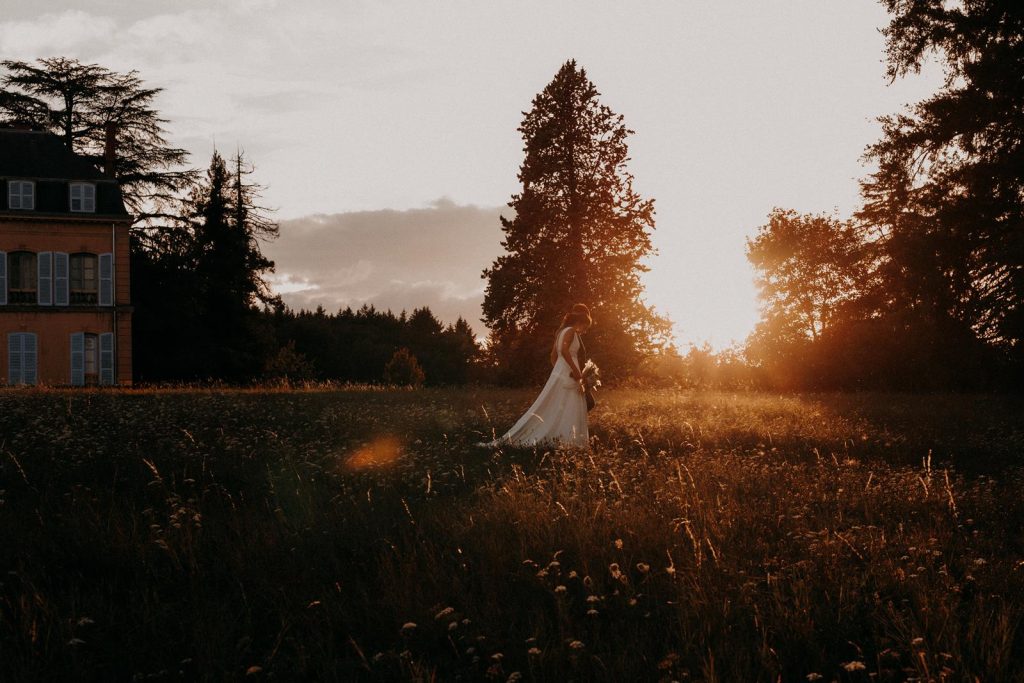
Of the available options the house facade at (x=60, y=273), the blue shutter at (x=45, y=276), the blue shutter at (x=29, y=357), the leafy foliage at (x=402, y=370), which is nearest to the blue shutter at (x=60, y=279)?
the house facade at (x=60, y=273)

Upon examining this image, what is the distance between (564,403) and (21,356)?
34069 mm

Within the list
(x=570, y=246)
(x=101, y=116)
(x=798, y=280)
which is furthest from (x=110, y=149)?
(x=798, y=280)

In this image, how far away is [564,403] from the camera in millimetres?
12047

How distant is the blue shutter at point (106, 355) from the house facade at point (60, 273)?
5cm

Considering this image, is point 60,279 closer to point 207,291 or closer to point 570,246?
point 207,291

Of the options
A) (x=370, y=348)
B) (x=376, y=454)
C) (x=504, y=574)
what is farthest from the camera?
(x=370, y=348)

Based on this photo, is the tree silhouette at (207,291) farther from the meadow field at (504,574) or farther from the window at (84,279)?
the meadow field at (504,574)

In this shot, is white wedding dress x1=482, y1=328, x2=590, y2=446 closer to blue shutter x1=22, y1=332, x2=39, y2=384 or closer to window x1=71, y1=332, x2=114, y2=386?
window x1=71, y1=332, x2=114, y2=386

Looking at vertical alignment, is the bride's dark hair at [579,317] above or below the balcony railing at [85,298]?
below

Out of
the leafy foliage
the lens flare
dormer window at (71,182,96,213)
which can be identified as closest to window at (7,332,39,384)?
dormer window at (71,182,96,213)

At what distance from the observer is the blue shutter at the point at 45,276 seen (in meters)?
37.5

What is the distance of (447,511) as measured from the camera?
639cm

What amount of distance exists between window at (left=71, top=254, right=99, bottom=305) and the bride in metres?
32.6

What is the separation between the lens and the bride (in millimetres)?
11867
